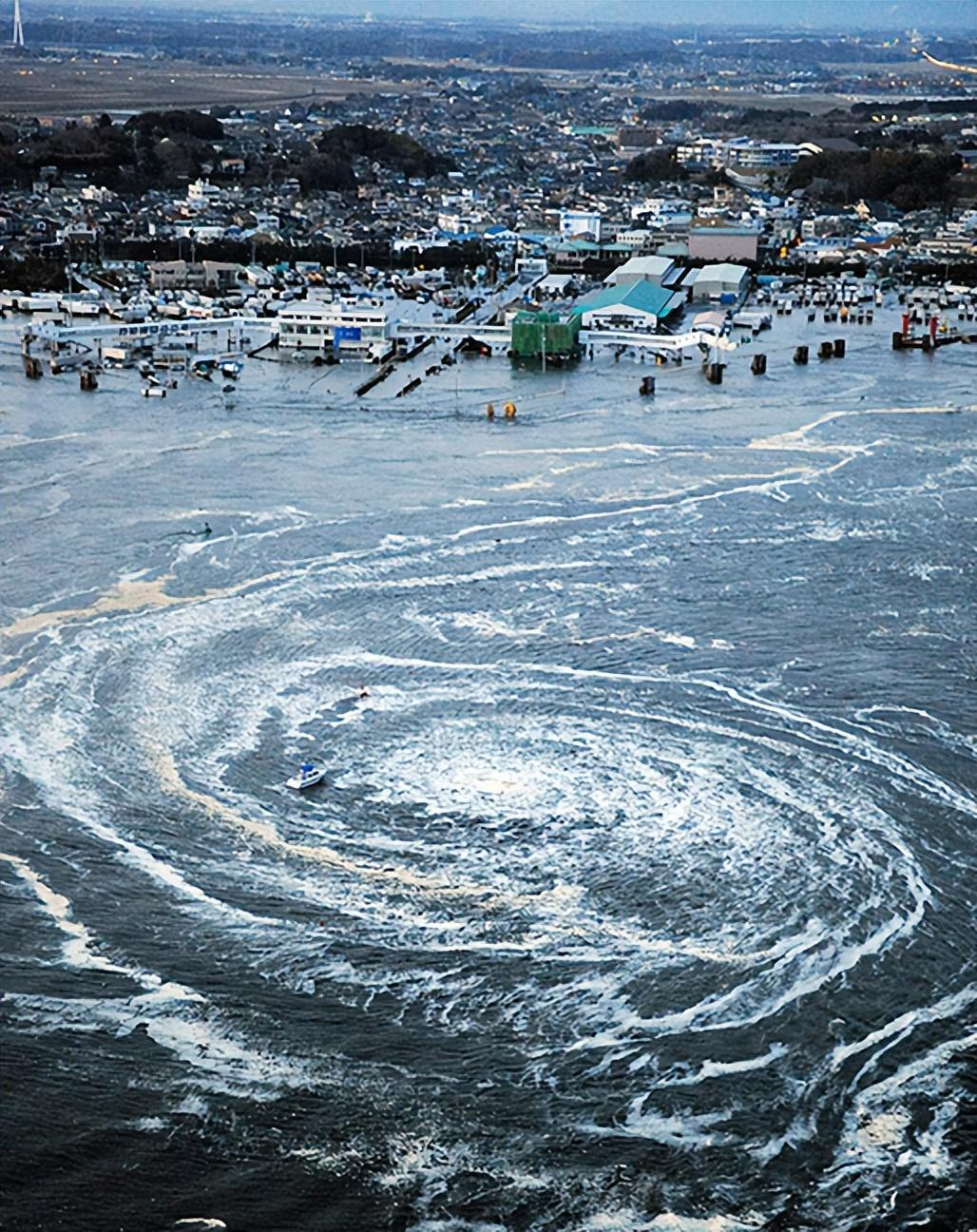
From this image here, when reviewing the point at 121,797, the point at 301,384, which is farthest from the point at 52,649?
the point at 301,384

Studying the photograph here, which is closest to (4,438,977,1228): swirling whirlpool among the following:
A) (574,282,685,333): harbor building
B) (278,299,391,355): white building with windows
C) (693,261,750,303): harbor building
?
(278,299,391,355): white building with windows

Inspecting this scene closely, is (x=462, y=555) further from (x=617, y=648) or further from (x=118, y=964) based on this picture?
(x=118, y=964)

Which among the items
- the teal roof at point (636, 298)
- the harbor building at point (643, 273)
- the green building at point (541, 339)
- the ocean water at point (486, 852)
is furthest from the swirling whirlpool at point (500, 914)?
the harbor building at point (643, 273)

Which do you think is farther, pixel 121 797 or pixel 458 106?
pixel 458 106

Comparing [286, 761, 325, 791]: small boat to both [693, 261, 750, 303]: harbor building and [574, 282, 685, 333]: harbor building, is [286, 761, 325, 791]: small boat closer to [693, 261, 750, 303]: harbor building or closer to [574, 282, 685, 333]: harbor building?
[574, 282, 685, 333]: harbor building

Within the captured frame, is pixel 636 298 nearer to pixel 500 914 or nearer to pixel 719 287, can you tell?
pixel 719 287
